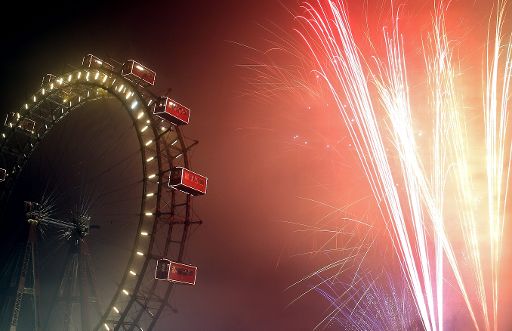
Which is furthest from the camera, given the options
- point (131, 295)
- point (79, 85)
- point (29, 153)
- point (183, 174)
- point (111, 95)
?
point (29, 153)

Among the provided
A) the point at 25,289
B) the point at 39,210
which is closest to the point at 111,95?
the point at 39,210

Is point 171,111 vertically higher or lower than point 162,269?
higher

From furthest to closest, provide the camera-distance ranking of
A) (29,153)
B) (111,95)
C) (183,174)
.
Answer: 1. (29,153)
2. (111,95)
3. (183,174)

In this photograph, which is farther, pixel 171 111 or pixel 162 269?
pixel 171 111

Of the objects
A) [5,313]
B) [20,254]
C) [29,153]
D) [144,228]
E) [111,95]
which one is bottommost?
[5,313]

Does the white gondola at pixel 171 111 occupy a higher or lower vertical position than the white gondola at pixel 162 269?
higher

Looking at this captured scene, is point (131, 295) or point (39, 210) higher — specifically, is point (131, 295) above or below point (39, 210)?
below

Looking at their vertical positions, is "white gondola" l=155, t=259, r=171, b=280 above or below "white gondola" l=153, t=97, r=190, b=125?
below

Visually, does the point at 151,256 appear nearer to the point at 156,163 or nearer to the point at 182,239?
the point at 182,239

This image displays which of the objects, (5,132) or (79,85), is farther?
(5,132)

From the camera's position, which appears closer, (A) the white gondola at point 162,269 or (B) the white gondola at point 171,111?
(A) the white gondola at point 162,269

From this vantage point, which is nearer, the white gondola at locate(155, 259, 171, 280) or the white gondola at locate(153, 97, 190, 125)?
the white gondola at locate(155, 259, 171, 280)
